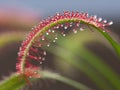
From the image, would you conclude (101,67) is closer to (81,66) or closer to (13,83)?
(81,66)

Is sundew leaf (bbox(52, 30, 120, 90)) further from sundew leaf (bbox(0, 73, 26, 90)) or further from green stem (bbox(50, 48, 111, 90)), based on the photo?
sundew leaf (bbox(0, 73, 26, 90))

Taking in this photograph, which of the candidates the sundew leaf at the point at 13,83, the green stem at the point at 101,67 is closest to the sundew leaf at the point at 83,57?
the green stem at the point at 101,67

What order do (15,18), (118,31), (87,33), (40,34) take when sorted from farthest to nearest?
1. (118,31)
2. (15,18)
3. (87,33)
4. (40,34)

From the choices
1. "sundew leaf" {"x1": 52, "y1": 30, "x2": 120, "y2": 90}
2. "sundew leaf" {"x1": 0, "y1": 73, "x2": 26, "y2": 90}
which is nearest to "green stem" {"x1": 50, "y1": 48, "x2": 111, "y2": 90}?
"sundew leaf" {"x1": 52, "y1": 30, "x2": 120, "y2": 90}

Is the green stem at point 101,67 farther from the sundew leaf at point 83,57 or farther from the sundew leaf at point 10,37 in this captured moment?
the sundew leaf at point 10,37

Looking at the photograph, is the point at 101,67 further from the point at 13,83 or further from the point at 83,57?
the point at 13,83

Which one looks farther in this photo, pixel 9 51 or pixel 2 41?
pixel 9 51

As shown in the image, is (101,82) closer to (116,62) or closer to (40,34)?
(40,34)

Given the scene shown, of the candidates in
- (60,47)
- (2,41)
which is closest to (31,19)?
(60,47)

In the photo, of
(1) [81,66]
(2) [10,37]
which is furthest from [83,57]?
(2) [10,37]

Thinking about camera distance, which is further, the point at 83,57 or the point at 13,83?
the point at 83,57

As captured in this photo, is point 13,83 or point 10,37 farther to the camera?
point 10,37
